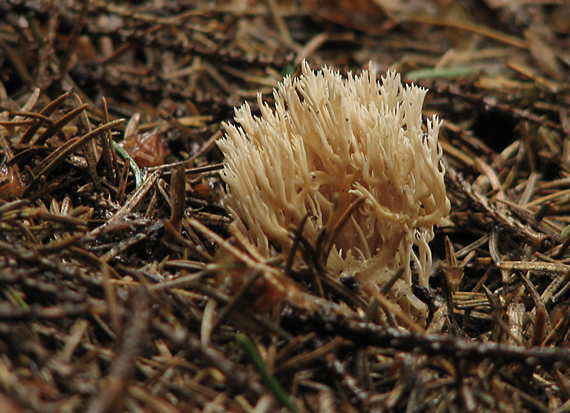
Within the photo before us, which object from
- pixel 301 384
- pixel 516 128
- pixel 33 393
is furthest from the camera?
pixel 516 128

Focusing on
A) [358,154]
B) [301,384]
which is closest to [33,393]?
[301,384]

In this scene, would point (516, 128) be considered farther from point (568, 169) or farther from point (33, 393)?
point (33, 393)

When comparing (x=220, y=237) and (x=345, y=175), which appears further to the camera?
(x=345, y=175)

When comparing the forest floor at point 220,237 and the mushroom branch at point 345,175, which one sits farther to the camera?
the mushroom branch at point 345,175

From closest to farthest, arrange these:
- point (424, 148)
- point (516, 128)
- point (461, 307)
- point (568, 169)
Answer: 1. point (424, 148)
2. point (461, 307)
3. point (568, 169)
4. point (516, 128)

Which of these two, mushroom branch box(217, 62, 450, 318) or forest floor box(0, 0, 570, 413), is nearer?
forest floor box(0, 0, 570, 413)

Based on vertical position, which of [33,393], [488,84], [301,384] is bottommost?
[301,384]

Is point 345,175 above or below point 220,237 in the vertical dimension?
above

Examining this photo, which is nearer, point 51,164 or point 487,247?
point 51,164
